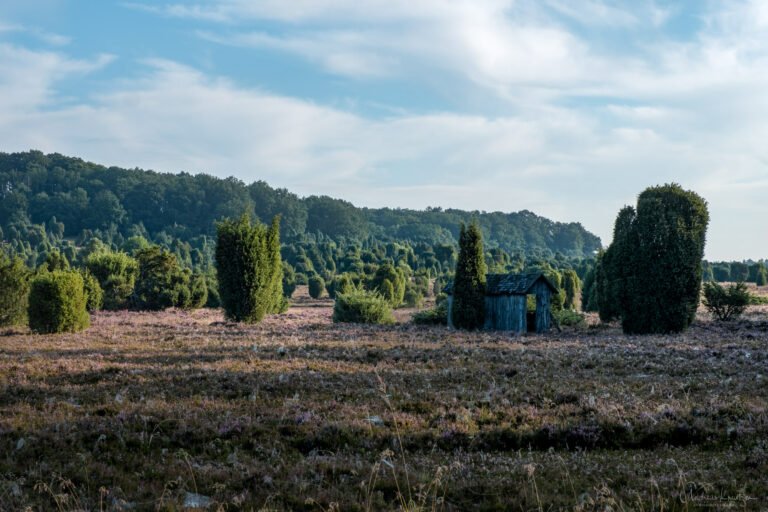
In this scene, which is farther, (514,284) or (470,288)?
(514,284)

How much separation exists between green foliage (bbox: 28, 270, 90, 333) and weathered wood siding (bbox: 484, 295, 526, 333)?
85.6 ft

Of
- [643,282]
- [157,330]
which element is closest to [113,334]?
[157,330]

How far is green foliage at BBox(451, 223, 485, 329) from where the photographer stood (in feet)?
133

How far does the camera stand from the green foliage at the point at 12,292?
126ft

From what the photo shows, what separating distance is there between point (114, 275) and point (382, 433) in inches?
2389

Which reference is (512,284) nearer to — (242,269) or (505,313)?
(505,313)

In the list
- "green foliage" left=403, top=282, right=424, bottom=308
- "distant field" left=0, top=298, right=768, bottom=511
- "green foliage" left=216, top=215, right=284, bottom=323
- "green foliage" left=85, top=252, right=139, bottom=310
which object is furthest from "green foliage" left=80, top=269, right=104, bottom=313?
"green foliage" left=403, top=282, right=424, bottom=308

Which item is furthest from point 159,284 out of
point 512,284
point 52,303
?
point 512,284

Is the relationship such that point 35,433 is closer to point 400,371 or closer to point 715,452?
point 400,371

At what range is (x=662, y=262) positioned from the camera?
1437 inches

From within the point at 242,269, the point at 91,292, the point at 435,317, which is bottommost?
the point at 435,317

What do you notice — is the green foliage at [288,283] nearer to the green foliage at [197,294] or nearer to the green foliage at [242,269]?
the green foliage at [197,294]

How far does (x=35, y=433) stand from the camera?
10.8 m

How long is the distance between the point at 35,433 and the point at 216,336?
21.2 meters
